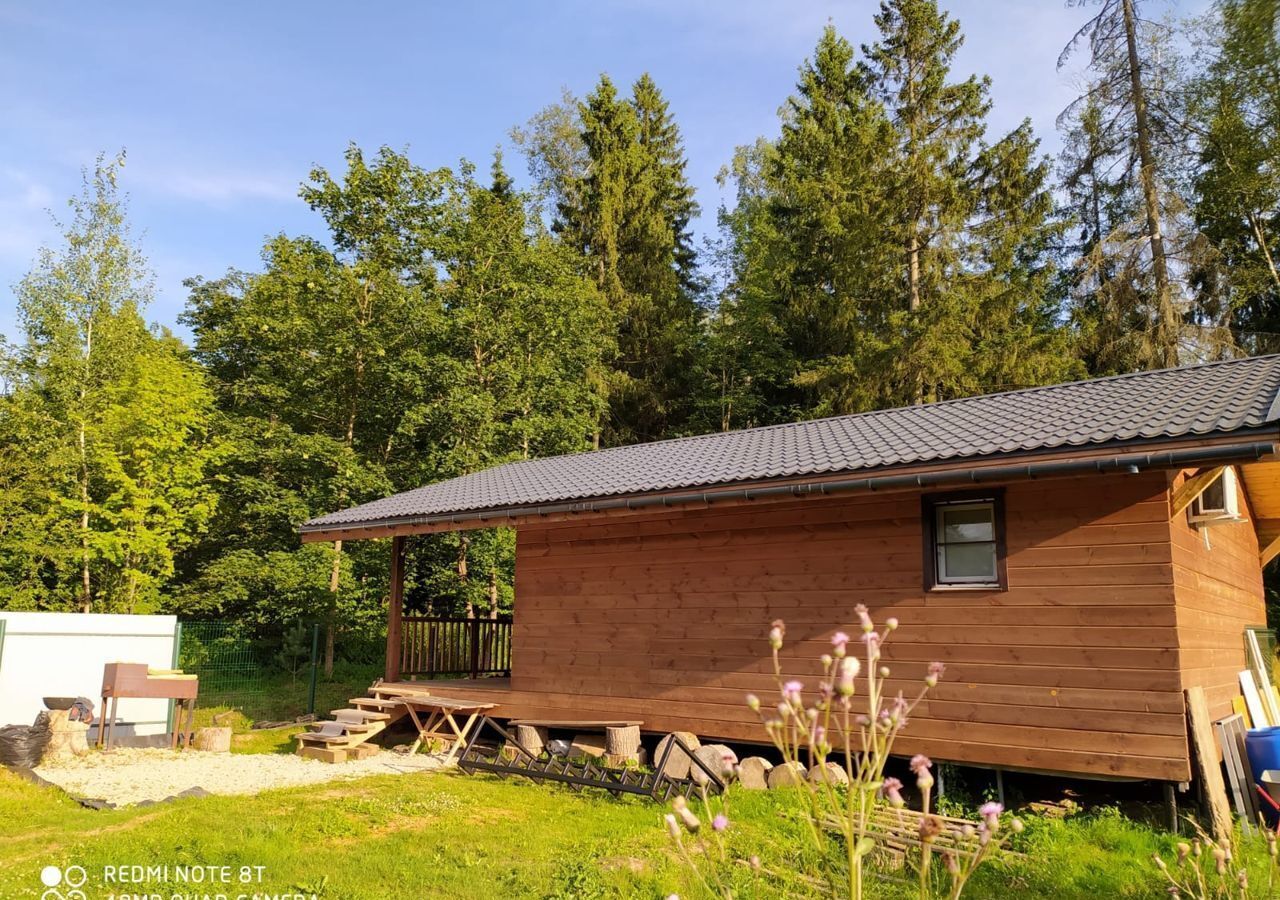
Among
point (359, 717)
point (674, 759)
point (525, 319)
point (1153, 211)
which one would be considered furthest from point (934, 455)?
point (525, 319)

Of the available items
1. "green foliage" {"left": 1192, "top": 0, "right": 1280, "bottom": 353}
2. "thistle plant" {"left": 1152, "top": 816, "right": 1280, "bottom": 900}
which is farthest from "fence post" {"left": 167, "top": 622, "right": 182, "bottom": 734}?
"green foliage" {"left": 1192, "top": 0, "right": 1280, "bottom": 353}

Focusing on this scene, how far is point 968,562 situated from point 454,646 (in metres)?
8.52

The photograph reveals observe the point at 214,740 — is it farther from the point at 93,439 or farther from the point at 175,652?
the point at 93,439

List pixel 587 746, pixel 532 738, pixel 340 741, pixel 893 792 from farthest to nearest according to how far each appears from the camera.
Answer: pixel 340 741 → pixel 532 738 → pixel 587 746 → pixel 893 792

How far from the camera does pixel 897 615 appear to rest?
7.48m

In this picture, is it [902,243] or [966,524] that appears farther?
[902,243]

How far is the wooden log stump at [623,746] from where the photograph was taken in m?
8.70

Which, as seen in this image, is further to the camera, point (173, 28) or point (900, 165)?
point (900, 165)

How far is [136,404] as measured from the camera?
58.0 feet

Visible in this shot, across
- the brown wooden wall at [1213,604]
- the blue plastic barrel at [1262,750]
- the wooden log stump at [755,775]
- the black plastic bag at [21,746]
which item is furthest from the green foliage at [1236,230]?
the black plastic bag at [21,746]

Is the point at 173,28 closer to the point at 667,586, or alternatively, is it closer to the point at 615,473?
the point at 615,473

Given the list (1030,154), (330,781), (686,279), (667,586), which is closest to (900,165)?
(1030,154)

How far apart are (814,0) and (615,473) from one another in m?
17.4

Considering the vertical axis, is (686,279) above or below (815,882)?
above
